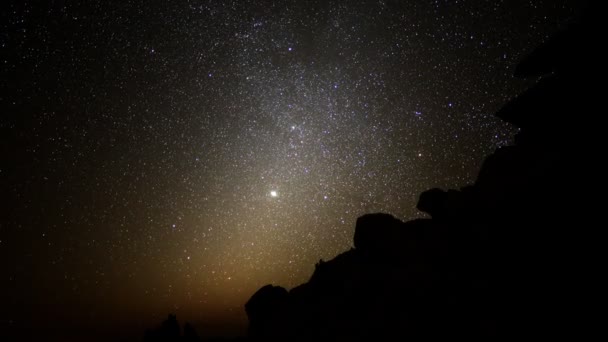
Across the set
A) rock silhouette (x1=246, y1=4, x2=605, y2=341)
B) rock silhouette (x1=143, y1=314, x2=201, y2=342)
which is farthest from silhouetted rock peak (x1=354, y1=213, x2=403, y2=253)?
rock silhouette (x1=143, y1=314, x2=201, y2=342)

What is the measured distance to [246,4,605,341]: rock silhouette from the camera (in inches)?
286

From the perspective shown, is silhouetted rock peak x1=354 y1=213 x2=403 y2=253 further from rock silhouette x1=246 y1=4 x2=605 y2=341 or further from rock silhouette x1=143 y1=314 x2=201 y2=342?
rock silhouette x1=143 y1=314 x2=201 y2=342

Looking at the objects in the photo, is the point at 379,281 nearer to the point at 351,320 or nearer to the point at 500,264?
the point at 351,320

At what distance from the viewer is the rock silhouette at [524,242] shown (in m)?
7.26

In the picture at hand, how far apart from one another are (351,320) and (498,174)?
8.20 m

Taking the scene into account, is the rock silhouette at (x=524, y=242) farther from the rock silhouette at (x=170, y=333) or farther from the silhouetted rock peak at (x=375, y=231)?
the rock silhouette at (x=170, y=333)

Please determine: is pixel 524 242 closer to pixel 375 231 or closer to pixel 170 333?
pixel 375 231

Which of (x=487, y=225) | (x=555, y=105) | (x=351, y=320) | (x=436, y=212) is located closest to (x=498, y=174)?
(x=487, y=225)

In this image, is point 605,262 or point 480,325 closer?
point 605,262

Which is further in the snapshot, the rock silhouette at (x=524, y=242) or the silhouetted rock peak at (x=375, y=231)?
the silhouetted rock peak at (x=375, y=231)

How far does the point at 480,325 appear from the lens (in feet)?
26.1

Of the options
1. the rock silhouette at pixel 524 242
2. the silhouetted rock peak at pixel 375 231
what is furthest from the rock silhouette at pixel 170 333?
the silhouetted rock peak at pixel 375 231

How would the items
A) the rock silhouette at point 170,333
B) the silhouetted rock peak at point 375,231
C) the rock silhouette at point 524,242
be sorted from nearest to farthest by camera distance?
the rock silhouette at point 524,242
the silhouetted rock peak at point 375,231
the rock silhouette at point 170,333

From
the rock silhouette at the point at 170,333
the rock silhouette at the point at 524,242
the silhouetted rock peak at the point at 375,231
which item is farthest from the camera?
the rock silhouette at the point at 170,333
